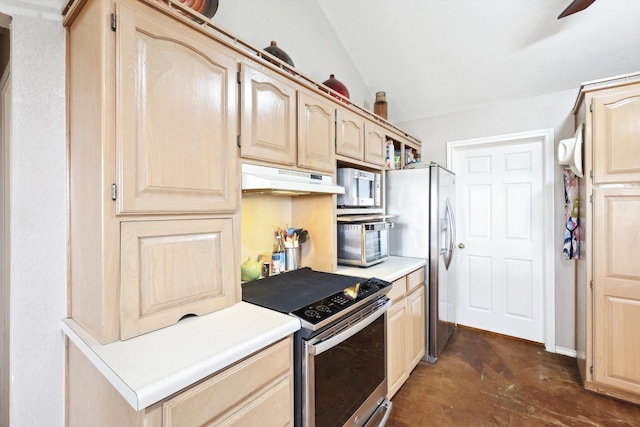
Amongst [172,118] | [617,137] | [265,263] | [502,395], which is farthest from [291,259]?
[617,137]

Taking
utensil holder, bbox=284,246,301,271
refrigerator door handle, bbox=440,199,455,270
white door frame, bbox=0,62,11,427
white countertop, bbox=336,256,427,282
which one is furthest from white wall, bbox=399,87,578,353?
white door frame, bbox=0,62,11,427

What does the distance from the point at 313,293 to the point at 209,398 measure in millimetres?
725

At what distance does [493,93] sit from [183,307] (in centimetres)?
323

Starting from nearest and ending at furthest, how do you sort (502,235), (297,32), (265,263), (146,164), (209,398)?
(209,398) → (146,164) → (265,263) → (297,32) → (502,235)

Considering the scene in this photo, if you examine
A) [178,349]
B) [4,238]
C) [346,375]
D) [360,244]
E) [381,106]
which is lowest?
[346,375]

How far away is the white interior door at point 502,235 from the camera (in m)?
2.88

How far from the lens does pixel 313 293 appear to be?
1553mm

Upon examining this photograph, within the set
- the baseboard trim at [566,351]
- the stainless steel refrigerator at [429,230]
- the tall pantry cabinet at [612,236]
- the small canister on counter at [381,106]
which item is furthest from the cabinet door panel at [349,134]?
the baseboard trim at [566,351]

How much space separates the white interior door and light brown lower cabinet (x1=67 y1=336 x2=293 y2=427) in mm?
2684

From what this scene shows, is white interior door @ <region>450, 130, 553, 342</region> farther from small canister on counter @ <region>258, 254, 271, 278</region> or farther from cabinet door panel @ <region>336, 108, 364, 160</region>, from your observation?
small canister on counter @ <region>258, 254, 271, 278</region>

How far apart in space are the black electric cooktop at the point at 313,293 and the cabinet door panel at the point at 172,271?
0.23 m

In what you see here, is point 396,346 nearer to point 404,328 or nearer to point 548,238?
point 404,328

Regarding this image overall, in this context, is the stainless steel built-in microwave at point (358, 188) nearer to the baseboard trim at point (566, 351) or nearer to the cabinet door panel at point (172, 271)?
the cabinet door panel at point (172, 271)

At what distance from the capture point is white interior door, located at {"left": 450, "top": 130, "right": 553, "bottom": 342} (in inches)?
113
